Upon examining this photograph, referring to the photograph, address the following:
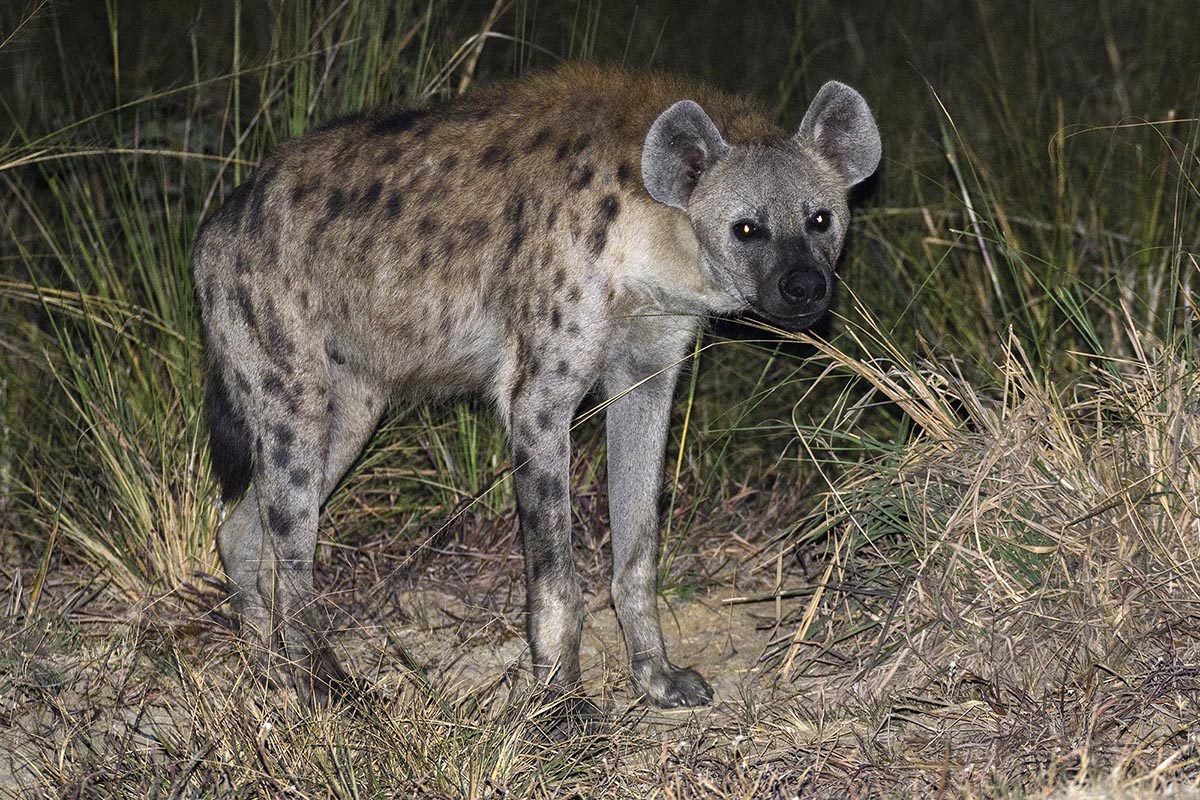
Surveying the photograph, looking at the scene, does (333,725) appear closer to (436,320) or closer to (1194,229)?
(436,320)

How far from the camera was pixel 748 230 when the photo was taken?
10.2 ft

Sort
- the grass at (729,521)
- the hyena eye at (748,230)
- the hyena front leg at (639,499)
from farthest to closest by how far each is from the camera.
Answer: the hyena front leg at (639,499), the hyena eye at (748,230), the grass at (729,521)

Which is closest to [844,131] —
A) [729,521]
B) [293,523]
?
[729,521]

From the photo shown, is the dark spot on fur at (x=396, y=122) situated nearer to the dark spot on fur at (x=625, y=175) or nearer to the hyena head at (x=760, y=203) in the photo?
the dark spot on fur at (x=625, y=175)

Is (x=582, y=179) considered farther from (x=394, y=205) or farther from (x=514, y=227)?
(x=394, y=205)

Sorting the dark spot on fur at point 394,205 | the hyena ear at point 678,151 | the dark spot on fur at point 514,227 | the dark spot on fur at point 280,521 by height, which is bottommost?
the dark spot on fur at point 280,521

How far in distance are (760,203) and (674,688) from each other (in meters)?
1.07

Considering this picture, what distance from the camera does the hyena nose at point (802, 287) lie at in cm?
301

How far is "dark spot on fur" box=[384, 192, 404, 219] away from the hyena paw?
117cm

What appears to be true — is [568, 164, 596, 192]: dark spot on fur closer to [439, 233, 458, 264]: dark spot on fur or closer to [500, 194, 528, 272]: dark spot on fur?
[500, 194, 528, 272]: dark spot on fur

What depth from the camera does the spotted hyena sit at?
3.12m

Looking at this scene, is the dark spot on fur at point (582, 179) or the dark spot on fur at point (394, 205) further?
the dark spot on fur at point (394, 205)

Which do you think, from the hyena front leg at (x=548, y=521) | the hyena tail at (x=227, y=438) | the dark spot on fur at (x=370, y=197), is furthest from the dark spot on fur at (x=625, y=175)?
the hyena tail at (x=227, y=438)

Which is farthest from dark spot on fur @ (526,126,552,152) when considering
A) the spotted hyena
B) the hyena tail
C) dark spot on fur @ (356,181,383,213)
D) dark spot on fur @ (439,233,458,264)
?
the hyena tail
